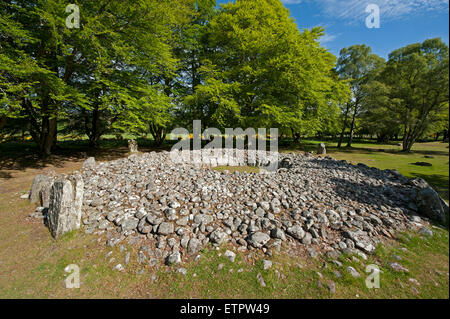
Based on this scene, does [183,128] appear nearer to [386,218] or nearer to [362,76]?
[386,218]

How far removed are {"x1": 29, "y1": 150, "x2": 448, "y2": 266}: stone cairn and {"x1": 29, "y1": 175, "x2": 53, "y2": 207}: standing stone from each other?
0.02 metres

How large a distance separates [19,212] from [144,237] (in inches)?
187

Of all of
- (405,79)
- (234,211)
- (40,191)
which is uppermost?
(405,79)

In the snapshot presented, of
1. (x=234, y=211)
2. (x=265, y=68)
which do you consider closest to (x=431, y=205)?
(x=234, y=211)

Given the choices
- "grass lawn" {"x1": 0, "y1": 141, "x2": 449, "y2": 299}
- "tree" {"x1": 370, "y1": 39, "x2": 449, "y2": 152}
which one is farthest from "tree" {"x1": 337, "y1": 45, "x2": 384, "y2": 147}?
"grass lawn" {"x1": 0, "y1": 141, "x2": 449, "y2": 299}

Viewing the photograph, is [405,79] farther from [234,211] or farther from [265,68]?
[234,211]

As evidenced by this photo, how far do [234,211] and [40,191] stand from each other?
7014mm

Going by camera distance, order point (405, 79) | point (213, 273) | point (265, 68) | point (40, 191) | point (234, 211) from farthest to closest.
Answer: point (405, 79), point (265, 68), point (40, 191), point (234, 211), point (213, 273)

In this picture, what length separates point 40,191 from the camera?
18.9 ft

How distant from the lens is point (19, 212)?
5.11 meters

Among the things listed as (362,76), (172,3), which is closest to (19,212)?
(172,3)

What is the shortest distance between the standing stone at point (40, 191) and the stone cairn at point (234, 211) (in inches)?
1.0

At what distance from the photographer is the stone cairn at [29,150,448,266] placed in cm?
372

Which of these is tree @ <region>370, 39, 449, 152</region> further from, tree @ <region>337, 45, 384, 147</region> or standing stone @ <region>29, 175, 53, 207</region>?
standing stone @ <region>29, 175, 53, 207</region>
